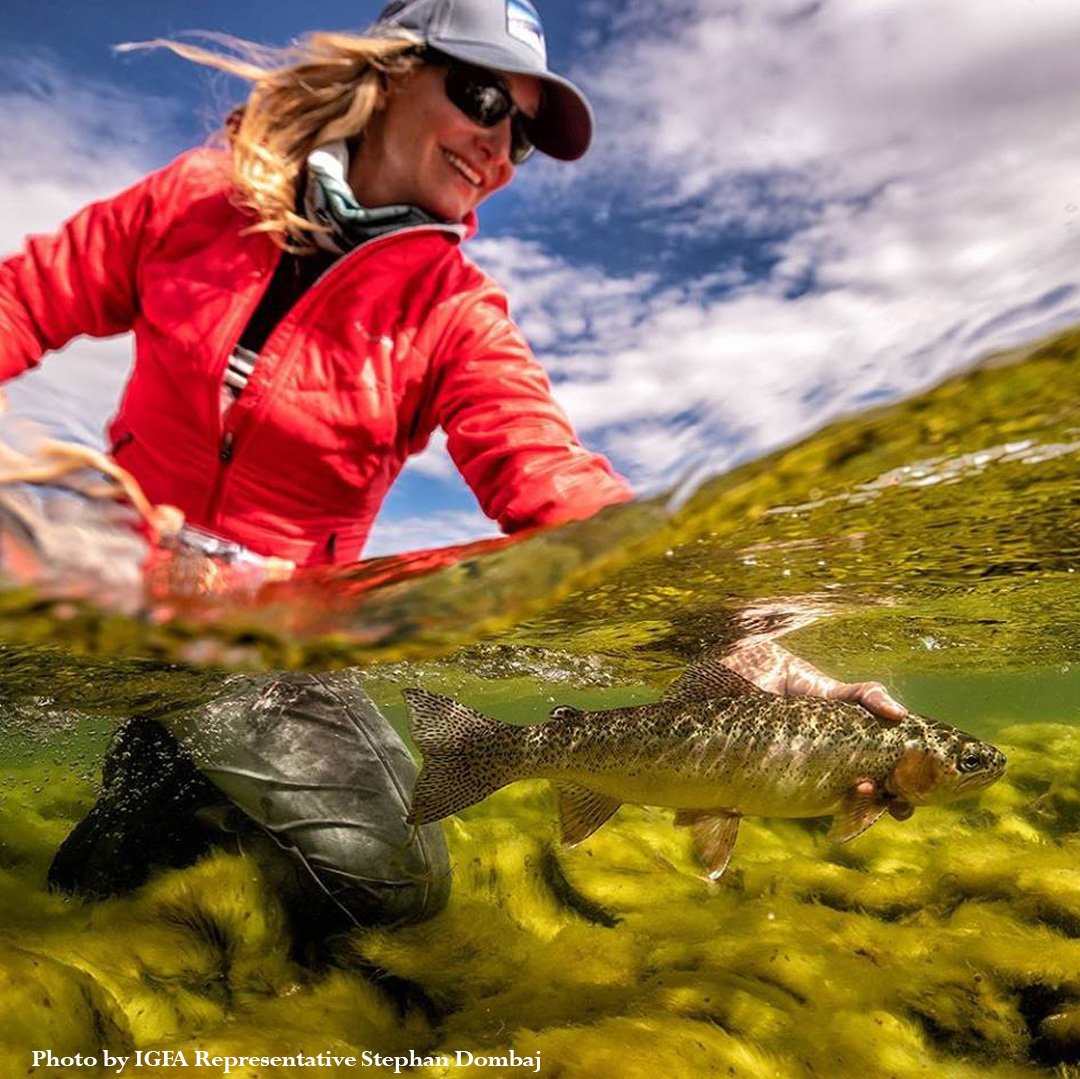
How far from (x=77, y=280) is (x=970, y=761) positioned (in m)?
4.43

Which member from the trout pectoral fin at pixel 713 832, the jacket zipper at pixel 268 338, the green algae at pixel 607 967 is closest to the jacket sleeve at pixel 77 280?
the jacket zipper at pixel 268 338

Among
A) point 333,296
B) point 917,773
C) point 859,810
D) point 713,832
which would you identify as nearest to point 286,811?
point 713,832

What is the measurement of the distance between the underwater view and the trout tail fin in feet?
2.56

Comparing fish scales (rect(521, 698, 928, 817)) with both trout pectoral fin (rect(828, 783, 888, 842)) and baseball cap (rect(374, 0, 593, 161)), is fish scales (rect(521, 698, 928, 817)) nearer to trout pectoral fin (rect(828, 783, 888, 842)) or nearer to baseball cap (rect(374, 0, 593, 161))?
trout pectoral fin (rect(828, 783, 888, 842))

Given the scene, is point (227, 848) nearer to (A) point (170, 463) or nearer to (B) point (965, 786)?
(A) point (170, 463)

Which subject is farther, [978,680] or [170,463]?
[978,680]

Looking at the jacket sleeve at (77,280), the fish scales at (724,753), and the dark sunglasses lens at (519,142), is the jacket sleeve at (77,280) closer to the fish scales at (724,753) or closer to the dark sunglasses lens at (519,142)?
the dark sunglasses lens at (519,142)

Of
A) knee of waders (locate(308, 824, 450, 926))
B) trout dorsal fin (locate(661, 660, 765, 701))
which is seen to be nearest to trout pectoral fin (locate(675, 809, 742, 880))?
trout dorsal fin (locate(661, 660, 765, 701))

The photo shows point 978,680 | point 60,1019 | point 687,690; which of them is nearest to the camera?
point 60,1019

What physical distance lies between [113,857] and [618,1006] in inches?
136

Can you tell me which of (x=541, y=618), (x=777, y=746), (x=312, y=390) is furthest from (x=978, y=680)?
(x=312, y=390)

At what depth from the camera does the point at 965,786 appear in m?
3.46

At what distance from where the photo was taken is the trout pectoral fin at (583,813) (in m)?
3.58

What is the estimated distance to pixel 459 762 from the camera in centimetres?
373
